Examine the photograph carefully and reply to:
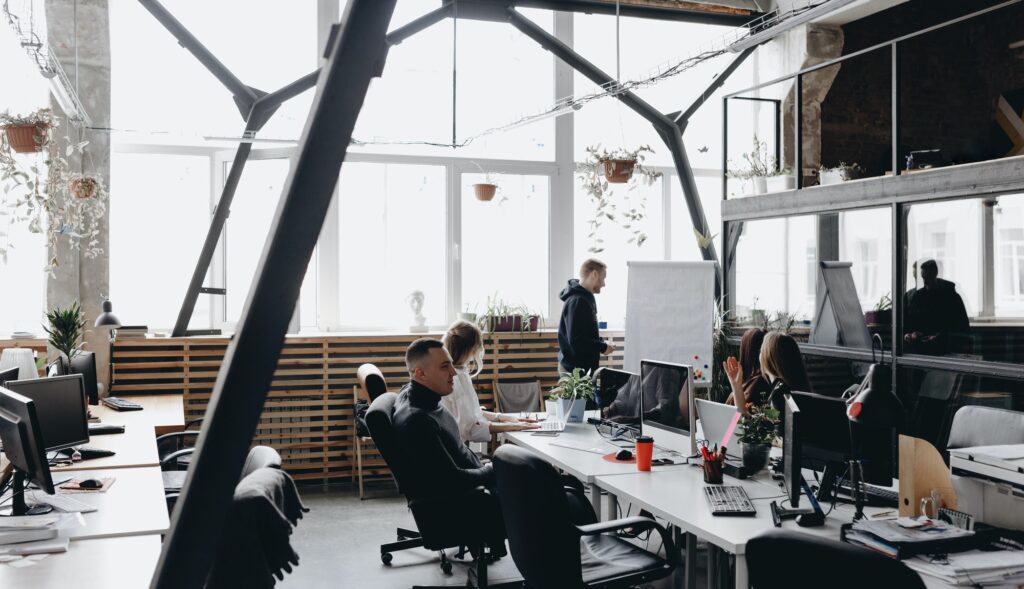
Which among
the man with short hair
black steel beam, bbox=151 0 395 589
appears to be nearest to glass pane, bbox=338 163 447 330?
the man with short hair

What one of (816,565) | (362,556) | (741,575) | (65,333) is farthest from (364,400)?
(816,565)

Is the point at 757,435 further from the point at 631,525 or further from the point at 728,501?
the point at 631,525

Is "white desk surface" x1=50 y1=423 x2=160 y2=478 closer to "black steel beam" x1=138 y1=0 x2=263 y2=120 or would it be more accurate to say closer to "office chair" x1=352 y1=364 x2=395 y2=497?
"office chair" x1=352 y1=364 x2=395 y2=497

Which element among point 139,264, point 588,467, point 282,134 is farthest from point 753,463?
point 139,264

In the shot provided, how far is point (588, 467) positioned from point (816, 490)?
1158mm

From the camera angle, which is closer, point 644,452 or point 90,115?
point 644,452

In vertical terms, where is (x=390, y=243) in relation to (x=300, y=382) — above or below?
above

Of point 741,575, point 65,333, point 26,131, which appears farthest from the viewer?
point 65,333

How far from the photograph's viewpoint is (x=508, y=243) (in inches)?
354

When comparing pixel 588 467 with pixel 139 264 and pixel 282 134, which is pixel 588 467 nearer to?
pixel 282 134

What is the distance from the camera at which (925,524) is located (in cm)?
308

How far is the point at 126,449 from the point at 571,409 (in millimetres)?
2801

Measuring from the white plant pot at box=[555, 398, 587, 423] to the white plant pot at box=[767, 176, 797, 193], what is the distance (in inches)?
126

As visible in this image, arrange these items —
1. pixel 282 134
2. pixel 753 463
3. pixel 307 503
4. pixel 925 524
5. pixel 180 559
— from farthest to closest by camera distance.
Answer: pixel 282 134 < pixel 307 503 < pixel 753 463 < pixel 925 524 < pixel 180 559
